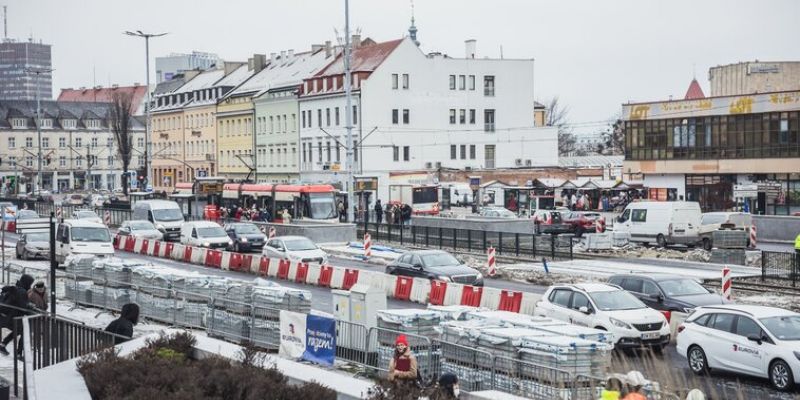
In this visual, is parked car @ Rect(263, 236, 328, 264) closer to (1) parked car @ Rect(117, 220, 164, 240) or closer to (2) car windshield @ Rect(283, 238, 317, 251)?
(2) car windshield @ Rect(283, 238, 317, 251)

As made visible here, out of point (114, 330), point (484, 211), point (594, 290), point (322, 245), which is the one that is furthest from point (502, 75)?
point (114, 330)

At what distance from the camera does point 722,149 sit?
6894 centimetres

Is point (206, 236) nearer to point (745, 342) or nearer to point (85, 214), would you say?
point (85, 214)

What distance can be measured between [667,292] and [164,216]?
118 feet

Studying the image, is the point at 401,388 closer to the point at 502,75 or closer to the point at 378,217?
the point at 378,217

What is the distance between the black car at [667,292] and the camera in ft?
79.0

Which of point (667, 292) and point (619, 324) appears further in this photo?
point (667, 292)

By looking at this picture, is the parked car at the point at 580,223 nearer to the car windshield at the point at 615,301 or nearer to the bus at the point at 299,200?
the bus at the point at 299,200

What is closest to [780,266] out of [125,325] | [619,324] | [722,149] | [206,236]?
[619,324]

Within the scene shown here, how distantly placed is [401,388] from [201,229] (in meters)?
37.8

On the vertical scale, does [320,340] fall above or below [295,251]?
below

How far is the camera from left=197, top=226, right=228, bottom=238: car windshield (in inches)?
1891

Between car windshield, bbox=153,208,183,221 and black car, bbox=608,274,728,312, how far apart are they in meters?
34.4

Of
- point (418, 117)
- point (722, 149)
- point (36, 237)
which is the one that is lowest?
point (36, 237)
